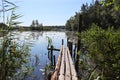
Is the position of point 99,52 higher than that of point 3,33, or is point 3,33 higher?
point 3,33

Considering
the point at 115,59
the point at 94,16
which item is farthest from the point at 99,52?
the point at 94,16

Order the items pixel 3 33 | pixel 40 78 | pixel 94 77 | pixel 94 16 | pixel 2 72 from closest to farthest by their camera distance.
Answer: pixel 2 72
pixel 3 33
pixel 94 77
pixel 40 78
pixel 94 16

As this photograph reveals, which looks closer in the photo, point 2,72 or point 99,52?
point 2,72

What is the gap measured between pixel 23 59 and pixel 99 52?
209cm

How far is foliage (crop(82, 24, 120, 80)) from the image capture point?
696cm

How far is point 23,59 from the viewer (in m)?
6.61

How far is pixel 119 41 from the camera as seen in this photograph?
7.01m

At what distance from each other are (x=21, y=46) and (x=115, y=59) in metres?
2.40

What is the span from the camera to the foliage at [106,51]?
696cm

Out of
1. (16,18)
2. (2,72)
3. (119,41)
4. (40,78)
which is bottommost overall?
(40,78)

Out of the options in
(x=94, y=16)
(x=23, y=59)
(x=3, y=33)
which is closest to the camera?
(x=3, y=33)

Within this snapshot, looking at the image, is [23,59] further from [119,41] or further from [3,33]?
[119,41]

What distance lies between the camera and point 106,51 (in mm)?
7168

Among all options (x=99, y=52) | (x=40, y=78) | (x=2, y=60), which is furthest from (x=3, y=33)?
(x=40, y=78)
